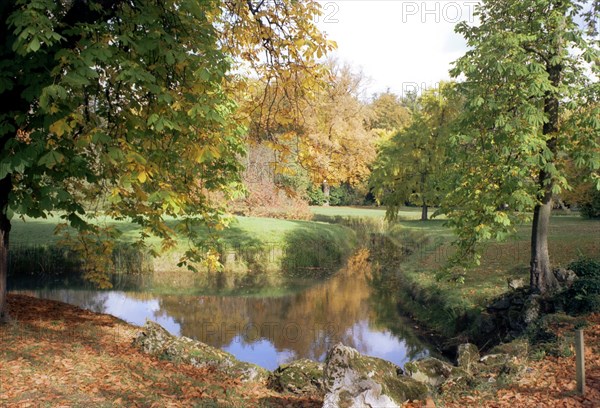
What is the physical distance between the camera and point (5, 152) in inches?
259

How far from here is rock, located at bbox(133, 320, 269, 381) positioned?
29.2 ft

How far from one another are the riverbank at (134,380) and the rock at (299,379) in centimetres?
21

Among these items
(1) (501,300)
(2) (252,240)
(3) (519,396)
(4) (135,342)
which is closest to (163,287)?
(2) (252,240)

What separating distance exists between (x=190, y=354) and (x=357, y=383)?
4.40 m

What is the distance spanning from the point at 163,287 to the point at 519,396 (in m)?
16.5

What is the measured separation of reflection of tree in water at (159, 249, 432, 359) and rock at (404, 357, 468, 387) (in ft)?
13.2

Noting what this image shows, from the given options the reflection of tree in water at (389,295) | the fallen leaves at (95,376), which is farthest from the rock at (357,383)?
the reflection of tree in water at (389,295)

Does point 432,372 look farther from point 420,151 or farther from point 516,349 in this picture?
point 420,151

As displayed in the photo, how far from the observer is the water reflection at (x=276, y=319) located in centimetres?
1342

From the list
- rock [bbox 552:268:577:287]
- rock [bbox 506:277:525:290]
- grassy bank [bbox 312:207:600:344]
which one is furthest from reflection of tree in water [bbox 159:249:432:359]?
rock [bbox 552:268:577:287]

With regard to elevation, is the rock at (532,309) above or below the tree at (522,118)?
below

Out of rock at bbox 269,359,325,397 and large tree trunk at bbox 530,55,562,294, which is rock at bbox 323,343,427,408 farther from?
large tree trunk at bbox 530,55,562,294

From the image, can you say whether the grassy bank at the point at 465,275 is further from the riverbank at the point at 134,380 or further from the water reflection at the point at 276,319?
the riverbank at the point at 134,380

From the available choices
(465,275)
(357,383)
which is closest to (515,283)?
(465,275)
